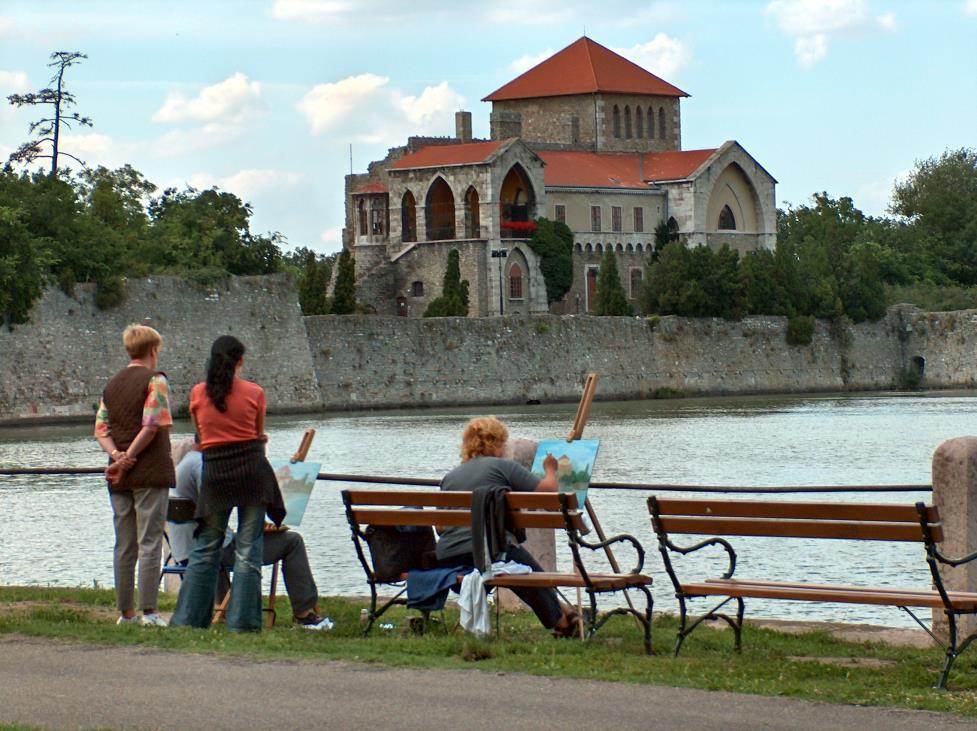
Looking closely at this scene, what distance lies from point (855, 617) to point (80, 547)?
820cm

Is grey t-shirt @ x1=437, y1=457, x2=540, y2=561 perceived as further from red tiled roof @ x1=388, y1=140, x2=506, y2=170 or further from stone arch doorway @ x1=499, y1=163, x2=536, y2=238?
stone arch doorway @ x1=499, y1=163, x2=536, y2=238

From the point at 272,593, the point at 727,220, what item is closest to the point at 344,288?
the point at 727,220

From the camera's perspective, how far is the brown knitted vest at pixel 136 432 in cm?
951

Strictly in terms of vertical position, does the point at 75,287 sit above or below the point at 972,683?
above

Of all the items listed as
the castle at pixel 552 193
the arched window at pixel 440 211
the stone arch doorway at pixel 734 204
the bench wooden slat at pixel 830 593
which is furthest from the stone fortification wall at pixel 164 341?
the bench wooden slat at pixel 830 593

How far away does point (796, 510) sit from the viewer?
8.30 m

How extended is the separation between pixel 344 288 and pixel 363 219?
1074 centimetres

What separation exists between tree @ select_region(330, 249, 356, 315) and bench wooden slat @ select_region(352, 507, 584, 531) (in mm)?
53599

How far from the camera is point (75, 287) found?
1774 inches

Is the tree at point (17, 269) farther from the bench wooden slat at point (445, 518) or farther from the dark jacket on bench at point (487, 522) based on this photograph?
the dark jacket on bench at point (487, 522)

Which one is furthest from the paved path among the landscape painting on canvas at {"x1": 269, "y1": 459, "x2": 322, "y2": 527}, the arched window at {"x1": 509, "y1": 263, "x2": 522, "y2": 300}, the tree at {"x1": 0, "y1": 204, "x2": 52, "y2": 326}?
the arched window at {"x1": 509, "y1": 263, "x2": 522, "y2": 300}

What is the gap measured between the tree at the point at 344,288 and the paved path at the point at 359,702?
5497cm

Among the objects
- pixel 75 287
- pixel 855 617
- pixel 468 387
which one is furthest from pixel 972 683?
pixel 468 387

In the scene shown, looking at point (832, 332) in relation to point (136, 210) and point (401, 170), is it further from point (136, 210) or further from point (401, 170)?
point (136, 210)
